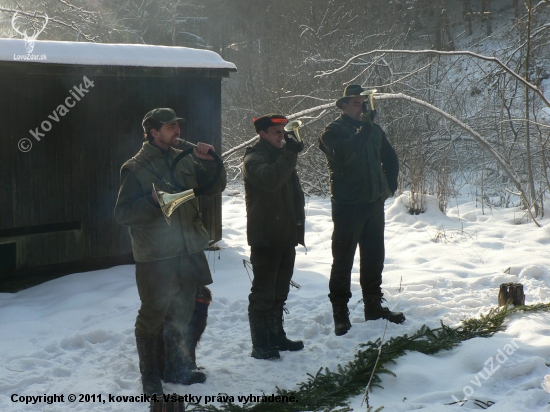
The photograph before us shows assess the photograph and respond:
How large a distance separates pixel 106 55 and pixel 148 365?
4.16m

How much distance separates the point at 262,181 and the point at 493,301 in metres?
2.69

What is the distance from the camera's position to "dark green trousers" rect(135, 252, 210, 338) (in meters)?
3.81

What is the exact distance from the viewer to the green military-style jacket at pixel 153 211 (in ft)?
12.1

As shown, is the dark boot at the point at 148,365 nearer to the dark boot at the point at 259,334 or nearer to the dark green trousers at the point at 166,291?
the dark green trousers at the point at 166,291

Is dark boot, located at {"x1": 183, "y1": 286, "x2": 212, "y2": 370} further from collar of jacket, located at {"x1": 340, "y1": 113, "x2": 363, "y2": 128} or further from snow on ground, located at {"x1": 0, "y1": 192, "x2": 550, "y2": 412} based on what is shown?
collar of jacket, located at {"x1": 340, "y1": 113, "x2": 363, "y2": 128}

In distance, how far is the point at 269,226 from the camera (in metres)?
4.41

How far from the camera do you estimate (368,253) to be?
16.8 ft

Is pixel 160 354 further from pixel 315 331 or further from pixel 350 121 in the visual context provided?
pixel 350 121

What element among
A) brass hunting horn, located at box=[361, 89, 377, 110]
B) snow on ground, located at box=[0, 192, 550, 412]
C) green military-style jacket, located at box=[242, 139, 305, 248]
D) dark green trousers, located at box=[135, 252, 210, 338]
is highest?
brass hunting horn, located at box=[361, 89, 377, 110]

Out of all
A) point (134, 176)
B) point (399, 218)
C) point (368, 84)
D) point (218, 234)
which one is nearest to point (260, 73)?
point (368, 84)

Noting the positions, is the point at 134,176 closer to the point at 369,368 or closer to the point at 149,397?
the point at 149,397

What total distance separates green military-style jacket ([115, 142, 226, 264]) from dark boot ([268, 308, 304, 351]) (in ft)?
3.13
